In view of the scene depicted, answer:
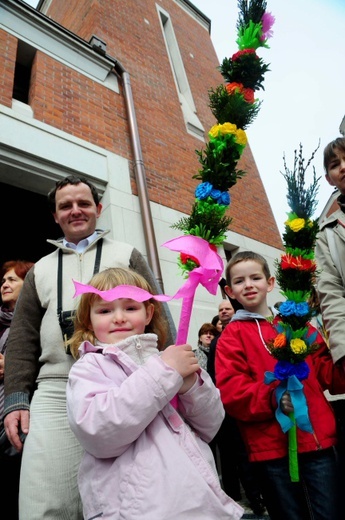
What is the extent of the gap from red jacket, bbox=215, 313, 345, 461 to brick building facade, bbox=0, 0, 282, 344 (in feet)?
8.23

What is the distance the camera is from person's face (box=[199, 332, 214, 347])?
4121 mm

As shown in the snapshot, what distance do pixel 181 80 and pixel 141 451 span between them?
7.91 m

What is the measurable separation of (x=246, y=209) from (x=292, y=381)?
5.65m

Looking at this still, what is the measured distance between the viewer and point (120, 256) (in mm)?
1878

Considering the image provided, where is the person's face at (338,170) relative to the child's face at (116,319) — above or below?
above

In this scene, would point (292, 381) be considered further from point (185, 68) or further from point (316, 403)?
point (185, 68)

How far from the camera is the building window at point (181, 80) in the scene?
687 cm

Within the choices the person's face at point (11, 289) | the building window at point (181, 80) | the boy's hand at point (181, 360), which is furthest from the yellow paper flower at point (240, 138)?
the building window at point (181, 80)

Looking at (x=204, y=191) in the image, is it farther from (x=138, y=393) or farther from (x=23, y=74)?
(x=23, y=74)

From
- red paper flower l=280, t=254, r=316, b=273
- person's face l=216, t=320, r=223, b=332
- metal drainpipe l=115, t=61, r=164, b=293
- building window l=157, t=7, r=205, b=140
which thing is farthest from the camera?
building window l=157, t=7, r=205, b=140

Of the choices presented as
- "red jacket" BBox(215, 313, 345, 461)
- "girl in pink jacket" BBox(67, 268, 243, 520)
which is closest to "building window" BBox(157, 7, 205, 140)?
"red jacket" BBox(215, 313, 345, 461)

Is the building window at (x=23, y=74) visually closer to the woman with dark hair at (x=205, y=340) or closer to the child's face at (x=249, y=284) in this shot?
the woman with dark hair at (x=205, y=340)

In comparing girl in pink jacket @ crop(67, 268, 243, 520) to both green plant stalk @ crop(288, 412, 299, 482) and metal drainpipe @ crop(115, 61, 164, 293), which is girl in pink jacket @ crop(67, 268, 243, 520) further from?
metal drainpipe @ crop(115, 61, 164, 293)

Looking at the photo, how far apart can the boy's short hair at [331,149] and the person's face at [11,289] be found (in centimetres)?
232
